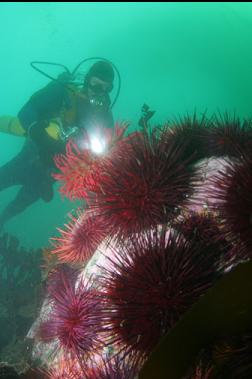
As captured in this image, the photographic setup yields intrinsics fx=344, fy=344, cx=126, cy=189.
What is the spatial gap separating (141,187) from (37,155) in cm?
892

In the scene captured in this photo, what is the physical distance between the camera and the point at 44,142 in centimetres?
988

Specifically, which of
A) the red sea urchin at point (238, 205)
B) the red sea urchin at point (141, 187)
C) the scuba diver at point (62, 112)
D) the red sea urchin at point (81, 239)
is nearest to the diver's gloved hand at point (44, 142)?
the scuba diver at point (62, 112)

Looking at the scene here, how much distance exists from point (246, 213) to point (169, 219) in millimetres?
761

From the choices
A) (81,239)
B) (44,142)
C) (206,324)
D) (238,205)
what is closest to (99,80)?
(44,142)

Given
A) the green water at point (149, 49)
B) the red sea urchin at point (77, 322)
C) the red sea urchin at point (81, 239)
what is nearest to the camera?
the red sea urchin at point (77, 322)

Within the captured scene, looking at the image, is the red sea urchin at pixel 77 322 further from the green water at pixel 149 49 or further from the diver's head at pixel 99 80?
the green water at pixel 149 49

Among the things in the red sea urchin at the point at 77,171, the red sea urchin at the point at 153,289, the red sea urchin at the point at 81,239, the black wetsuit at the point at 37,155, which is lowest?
the red sea urchin at the point at 153,289

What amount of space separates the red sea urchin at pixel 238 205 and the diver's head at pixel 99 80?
25.2ft

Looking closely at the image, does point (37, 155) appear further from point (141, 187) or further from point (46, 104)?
point (141, 187)

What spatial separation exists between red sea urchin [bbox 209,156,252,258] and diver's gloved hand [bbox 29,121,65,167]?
24.6 feet

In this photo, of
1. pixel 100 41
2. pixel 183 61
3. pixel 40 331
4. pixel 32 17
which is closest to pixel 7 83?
pixel 32 17

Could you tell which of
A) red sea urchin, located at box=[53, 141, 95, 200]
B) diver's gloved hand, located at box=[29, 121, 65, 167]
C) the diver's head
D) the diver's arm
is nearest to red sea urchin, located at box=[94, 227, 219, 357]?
red sea urchin, located at box=[53, 141, 95, 200]

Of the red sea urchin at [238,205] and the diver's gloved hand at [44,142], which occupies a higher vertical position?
the diver's gloved hand at [44,142]

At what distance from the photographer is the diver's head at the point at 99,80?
31.8ft
